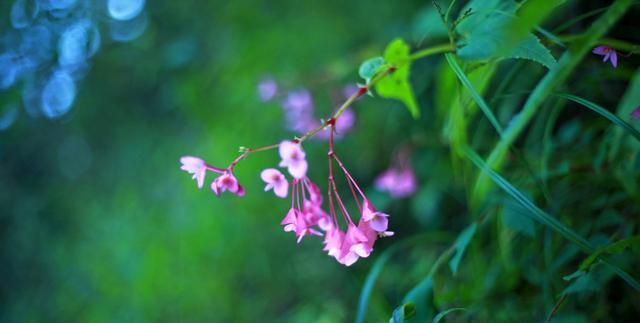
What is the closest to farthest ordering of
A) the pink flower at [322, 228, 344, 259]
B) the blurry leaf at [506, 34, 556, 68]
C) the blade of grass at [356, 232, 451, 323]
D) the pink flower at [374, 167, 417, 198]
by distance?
1. the blurry leaf at [506, 34, 556, 68]
2. the pink flower at [322, 228, 344, 259]
3. the blade of grass at [356, 232, 451, 323]
4. the pink flower at [374, 167, 417, 198]

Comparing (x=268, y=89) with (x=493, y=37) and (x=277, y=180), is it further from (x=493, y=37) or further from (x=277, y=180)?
(x=493, y=37)

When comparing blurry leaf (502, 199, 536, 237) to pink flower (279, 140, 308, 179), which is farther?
blurry leaf (502, 199, 536, 237)

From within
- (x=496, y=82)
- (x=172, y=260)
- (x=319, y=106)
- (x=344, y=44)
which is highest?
(x=344, y=44)

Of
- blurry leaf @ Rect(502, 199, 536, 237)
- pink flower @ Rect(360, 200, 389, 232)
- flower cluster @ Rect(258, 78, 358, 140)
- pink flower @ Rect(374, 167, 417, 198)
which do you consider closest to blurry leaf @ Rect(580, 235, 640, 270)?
blurry leaf @ Rect(502, 199, 536, 237)

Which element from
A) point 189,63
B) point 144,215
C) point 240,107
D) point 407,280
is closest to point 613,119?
point 407,280

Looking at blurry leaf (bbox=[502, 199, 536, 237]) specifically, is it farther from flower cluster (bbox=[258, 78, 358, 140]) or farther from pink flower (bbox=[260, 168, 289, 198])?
flower cluster (bbox=[258, 78, 358, 140])

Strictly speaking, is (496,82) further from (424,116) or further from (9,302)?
(9,302)
